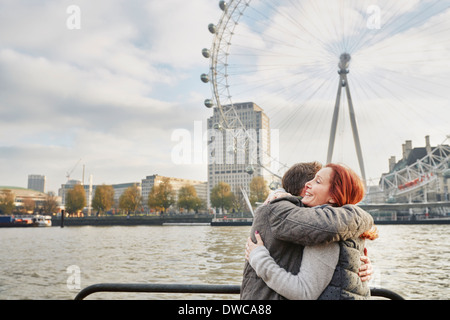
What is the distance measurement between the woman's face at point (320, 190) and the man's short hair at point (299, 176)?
19cm

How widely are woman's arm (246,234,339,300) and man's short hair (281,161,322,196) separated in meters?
0.43

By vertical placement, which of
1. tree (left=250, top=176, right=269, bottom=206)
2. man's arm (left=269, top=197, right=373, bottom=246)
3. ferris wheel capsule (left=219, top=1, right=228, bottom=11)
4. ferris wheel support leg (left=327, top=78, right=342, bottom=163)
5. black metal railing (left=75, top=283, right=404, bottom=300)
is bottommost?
black metal railing (left=75, top=283, right=404, bottom=300)

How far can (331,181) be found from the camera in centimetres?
188

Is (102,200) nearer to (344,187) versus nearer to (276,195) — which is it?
(276,195)

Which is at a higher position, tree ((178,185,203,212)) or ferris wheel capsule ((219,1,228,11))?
ferris wheel capsule ((219,1,228,11))

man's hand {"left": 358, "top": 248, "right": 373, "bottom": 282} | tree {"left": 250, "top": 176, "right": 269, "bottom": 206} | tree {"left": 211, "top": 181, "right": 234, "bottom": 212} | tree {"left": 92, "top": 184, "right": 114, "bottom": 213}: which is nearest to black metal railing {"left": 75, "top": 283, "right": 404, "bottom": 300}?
man's hand {"left": 358, "top": 248, "right": 373, "bottom": 282}

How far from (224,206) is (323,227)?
82516 millimetres

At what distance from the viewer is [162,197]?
85.3 m

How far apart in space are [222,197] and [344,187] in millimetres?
81772

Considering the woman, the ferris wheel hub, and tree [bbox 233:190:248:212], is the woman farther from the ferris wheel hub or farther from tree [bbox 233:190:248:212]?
tree [bbox 233:190:248:212]

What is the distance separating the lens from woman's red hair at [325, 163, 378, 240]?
1.87 m

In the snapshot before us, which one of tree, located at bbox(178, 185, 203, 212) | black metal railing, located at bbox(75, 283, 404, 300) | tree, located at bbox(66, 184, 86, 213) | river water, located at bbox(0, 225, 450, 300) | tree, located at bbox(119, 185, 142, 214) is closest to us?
black metal railing, located at bbox(75, 283, 404, 300)

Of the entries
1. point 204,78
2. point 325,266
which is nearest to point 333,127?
Result: point 204,78
